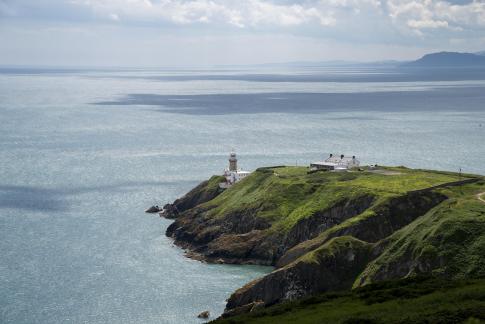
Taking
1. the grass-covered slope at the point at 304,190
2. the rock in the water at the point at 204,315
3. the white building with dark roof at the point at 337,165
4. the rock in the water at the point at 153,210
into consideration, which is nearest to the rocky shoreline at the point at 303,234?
the grass-covered slope at the point at 304,190

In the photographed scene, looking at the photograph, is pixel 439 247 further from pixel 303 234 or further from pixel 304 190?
pixel 304 190

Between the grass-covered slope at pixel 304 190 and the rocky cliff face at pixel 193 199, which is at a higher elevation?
the grass-covered slope at pixel 304 190

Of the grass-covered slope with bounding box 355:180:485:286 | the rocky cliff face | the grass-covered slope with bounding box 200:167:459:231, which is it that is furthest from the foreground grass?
the rocky cliff face

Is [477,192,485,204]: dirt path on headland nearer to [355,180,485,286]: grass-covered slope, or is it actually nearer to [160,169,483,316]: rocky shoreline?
[160,169,483,316]: rocky shoreline

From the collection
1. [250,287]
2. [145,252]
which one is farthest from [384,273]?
[145,252]

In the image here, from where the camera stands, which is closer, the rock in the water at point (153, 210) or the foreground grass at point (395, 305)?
the foreground grass at point (395, 305)

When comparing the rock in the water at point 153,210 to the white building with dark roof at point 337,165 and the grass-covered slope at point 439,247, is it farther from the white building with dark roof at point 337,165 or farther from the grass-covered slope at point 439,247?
the grass-covered slope at point 439,247

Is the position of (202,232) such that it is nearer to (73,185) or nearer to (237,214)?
(237,214)

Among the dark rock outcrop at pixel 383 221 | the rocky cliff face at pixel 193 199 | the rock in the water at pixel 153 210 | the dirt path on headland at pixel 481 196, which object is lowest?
the rock in the water at pixel 153 210

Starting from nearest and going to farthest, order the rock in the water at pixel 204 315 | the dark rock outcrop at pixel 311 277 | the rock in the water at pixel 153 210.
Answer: the rock in the water at pixel 204 315, the dark rock outcrop at pixel 311 277, the rock in the water at pixel 153 210
